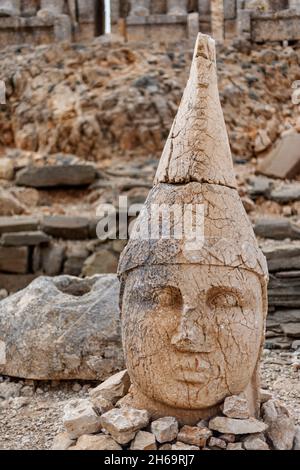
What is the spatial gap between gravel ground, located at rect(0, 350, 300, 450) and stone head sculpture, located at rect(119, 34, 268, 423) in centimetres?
127

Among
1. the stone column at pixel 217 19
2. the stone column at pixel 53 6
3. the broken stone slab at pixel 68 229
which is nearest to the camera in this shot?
the broken stone slab at pixel 68 229

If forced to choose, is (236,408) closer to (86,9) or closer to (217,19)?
(217,19)

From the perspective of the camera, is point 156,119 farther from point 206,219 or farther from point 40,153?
point 206,219

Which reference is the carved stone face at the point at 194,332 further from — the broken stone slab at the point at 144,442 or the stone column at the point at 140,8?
the stone column at the point at 140,8

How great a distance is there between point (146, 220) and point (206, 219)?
0.35 metres

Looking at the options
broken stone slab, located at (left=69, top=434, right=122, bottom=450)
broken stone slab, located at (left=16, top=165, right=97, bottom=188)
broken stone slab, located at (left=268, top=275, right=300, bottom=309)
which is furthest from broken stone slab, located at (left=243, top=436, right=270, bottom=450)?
broken stone slab, located at (left=16, top=165, right=97, bottom=188)

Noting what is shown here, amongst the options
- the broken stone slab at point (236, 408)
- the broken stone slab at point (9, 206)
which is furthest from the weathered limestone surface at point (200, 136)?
the broken stone slab at point (9, 206)

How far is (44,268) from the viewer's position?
7770 mm

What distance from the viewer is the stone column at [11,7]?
536 inches

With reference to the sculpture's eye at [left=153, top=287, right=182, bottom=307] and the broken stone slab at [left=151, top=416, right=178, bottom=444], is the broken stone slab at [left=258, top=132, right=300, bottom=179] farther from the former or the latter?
the broken stone slab at [left=151, top=416, right=178, bottom=444]

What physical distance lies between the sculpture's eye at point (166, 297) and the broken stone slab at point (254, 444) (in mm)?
767

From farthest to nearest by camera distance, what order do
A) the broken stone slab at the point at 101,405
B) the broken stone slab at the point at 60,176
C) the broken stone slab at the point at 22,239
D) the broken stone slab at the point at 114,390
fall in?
the broken stone slab at the point at 60,176 < the broken stone slab at the point at 22,239 < the broken stone slab at the point at 114,390 < the broken stone slab at the point at 101,405

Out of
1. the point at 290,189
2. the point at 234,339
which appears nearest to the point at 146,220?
the point at 234,339

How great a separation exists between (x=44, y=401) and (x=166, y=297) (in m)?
2.36
